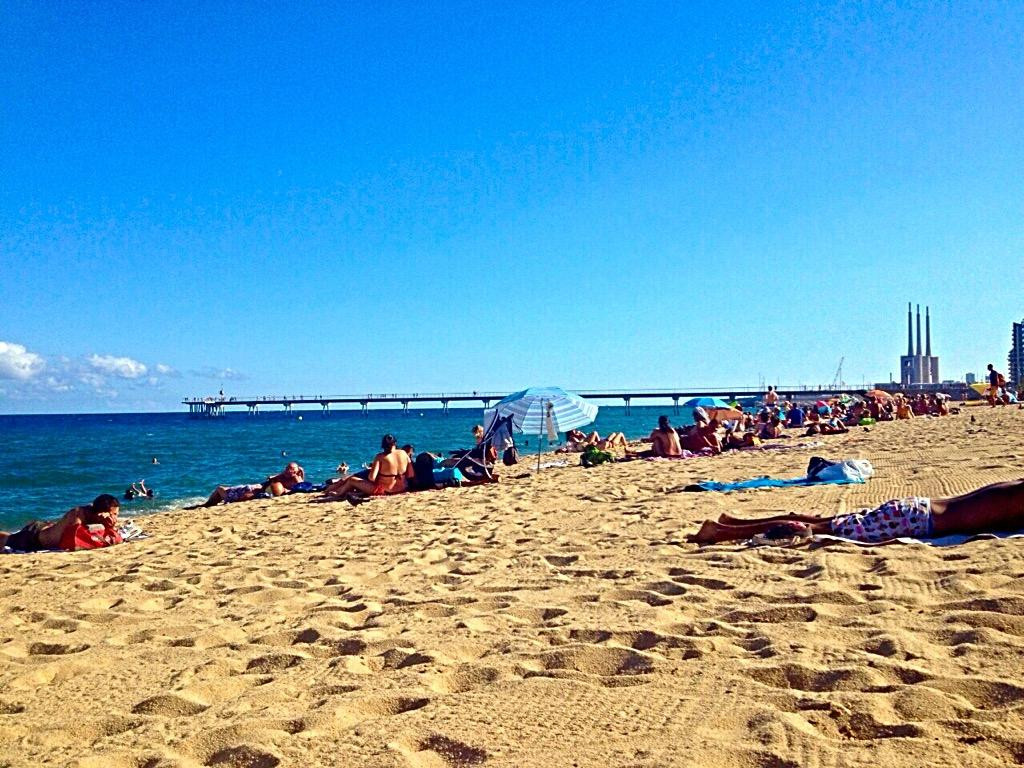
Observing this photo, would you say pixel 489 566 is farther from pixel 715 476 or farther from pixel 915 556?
pixel 715 476

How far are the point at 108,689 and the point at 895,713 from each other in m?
2.91

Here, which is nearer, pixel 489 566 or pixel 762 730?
pixel 762 730

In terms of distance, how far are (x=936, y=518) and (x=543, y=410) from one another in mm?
9269

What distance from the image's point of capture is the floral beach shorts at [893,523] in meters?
4.47

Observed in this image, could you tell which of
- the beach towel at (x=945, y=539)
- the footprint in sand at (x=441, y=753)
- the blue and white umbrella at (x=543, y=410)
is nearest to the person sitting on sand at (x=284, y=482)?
the blue and white umbrella at (x=543, y=410)

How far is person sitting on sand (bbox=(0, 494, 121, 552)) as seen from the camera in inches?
292

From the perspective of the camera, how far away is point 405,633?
11.3 feet

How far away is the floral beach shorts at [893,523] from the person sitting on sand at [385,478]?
7170 millimetres

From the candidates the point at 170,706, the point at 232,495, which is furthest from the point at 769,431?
the point at 170,706

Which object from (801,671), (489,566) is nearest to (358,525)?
(489,566)

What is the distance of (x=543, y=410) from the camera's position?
44.4 ft

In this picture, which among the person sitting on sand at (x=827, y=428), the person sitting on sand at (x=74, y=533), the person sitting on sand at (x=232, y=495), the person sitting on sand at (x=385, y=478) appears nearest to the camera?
the person sitting on sand at (x=74, y=533)

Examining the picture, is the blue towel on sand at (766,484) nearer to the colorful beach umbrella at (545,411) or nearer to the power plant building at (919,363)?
the colorful beach umbrella at (545,411)

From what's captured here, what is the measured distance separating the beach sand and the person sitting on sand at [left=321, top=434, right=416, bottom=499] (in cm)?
486
